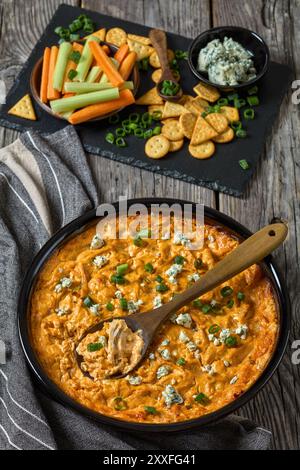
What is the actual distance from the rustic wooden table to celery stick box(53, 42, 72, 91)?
0.34 meters

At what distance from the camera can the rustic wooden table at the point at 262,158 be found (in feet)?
11.2

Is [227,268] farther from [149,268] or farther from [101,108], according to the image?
[101,108]

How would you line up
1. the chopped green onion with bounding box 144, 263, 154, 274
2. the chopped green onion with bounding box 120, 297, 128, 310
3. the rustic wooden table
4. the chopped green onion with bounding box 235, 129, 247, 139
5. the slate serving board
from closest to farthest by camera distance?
1. the chopped green onion with bounding box 120, 297, 128, 310
2. the chopped green onion with bounding box 144, 263, 154, 274
3. the rustic wooden table
4. the slate serving board
5. the chopped green onion with bounding box 235, 129, 247, 139

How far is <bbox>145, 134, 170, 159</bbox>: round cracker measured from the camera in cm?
401

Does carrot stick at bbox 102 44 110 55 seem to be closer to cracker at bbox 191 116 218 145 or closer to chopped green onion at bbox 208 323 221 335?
Result: cracker at bbox 191 116 218 145

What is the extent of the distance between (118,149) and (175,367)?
141 cm

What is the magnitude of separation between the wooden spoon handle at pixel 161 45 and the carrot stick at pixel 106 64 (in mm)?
295

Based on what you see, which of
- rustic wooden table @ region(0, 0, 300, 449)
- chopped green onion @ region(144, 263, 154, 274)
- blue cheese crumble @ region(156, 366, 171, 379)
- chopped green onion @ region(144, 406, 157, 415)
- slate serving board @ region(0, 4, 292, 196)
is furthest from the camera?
slate serving board @ region(0, 4, 292, 196)

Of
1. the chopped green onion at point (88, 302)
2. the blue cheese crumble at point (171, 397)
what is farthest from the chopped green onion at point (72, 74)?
the blue cheese crumble at point (171, 397)

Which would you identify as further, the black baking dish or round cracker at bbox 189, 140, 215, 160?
round cracker at bbox 189, 140, 215, 160

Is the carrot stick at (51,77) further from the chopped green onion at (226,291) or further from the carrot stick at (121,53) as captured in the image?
the chopped green onion at (226,291)

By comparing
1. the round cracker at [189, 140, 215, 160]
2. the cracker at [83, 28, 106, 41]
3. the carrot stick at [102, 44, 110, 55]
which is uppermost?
the cracker at [83, 28, 106, 41]

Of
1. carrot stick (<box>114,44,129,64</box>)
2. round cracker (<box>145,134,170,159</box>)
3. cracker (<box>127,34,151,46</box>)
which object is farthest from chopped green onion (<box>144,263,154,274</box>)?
cracker (<box>127,34,151,46</box>)

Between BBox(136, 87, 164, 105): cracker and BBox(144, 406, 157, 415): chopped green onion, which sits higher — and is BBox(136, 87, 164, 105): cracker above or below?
above
